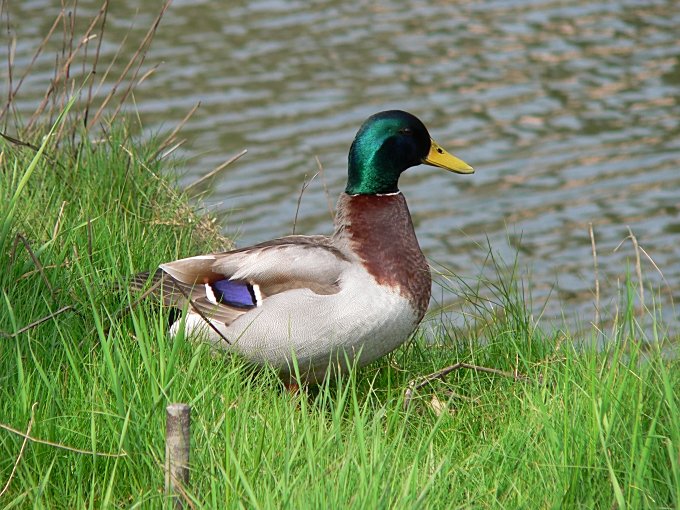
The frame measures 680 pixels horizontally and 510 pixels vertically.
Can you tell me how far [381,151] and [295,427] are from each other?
148cm

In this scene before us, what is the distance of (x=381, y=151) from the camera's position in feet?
14.5

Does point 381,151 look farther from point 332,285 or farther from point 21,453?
point 21,453

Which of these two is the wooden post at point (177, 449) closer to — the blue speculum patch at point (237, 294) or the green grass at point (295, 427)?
the green grass at point (295, 427)

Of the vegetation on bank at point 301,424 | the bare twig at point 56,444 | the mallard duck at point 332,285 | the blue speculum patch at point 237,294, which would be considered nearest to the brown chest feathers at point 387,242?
the mallard duck at point 332,285

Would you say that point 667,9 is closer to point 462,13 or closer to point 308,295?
point 462,13

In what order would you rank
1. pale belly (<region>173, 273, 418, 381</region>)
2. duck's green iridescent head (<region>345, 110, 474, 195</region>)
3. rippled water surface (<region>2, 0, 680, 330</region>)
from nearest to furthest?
pale belly (<region>173, 273, 418, 381</region>), duck's green iridescent head (<region>345, 110, 474, 195</region>), rippled water surface (<region>2, 0, 680, 330</region>)

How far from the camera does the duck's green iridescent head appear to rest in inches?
173

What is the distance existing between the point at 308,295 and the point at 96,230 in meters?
0.92

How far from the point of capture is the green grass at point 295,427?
2742 mm

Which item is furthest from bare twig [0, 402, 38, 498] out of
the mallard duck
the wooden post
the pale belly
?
the pale belly

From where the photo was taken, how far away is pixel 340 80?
1005 centimetres

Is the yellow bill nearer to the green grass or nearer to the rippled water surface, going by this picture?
the green grass

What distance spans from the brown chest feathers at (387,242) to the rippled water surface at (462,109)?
1.96 m

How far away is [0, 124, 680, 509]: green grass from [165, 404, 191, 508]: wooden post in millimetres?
41
